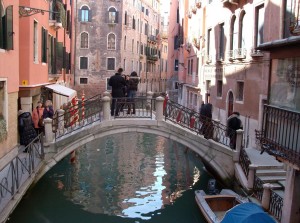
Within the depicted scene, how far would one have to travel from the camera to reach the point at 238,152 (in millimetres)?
12992

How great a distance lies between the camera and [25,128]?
12695 millimetres

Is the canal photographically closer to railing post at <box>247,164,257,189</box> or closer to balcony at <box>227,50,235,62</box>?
railing post at <box>247,164,257,189</box>

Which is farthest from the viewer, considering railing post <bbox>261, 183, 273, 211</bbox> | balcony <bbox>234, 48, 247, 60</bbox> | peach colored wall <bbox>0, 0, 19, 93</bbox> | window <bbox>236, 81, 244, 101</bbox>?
window <bbox>236, 81, 244, 101</bbox>

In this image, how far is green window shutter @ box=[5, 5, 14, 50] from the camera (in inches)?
428

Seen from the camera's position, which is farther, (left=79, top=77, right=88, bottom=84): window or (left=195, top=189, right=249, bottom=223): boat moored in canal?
(left=79, top=77, right=88, bottom=84): window

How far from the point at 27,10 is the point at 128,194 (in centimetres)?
646

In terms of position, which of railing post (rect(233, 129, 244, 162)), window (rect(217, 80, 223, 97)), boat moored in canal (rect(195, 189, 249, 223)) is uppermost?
window (rect(217, 80, 223, 97))

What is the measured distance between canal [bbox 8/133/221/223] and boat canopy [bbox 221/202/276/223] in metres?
3.31

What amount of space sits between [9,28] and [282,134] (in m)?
7.35

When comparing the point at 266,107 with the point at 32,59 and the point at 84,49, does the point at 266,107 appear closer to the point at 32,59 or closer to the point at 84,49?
the point at 32,59

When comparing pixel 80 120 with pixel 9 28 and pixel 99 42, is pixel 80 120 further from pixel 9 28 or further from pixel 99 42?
pixel 99 42

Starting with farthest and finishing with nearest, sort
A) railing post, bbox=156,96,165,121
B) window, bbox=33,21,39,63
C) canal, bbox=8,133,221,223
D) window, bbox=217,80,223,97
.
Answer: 1. window, bbox=217,80,223,97
2. window, bbox=33,21,39,63
3. railing post, bbox=156,96,165,121
4. canal, bbox=8,133,221,223

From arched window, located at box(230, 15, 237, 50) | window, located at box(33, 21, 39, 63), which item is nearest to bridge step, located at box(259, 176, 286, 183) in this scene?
arched window, located at box(230, 15, 237, 50)

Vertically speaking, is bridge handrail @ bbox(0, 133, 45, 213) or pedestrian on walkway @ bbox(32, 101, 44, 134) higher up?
pedestrian on walkway @ bbox(32, 101, 44, 134)
